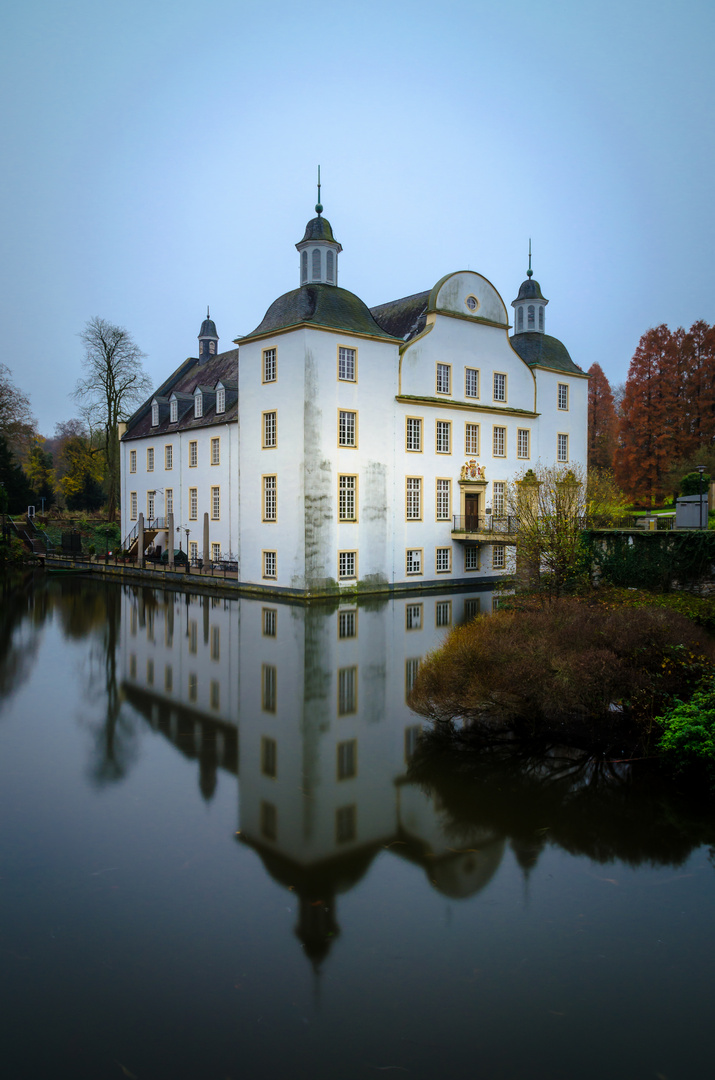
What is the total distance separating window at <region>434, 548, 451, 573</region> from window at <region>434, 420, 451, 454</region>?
4.07 metres

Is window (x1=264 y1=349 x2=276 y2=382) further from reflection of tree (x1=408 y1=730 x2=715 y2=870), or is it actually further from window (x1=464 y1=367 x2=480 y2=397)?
reflection of tree (x1=408 y1=730 x2=715 y2=870)

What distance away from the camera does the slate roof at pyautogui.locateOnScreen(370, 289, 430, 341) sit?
3070 centimetres

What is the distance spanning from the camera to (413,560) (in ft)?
96.6

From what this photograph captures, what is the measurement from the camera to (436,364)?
30172 millimetres

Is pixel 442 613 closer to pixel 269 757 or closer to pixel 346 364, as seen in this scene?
pixel 346 364

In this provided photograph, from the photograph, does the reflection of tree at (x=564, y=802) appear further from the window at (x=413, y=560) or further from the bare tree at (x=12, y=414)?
the bare tree at (x=12, y=414)

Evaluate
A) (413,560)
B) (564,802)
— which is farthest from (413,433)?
(564,802)

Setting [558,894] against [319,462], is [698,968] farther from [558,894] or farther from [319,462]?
[319,462]

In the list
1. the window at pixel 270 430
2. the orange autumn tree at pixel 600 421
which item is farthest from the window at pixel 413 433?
the orange autumn tree at pixel 600 421

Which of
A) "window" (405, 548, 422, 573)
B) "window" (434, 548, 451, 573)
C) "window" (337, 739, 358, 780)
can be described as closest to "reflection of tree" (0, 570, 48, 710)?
"window" (337, 739, 358, 780)

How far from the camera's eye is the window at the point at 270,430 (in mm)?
27062

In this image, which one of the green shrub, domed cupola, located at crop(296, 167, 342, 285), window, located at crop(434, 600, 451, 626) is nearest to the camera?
the green shrub

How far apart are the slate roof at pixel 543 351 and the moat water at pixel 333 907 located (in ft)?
94.4

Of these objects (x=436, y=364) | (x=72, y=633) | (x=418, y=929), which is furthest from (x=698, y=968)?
(x=436, y=364)
